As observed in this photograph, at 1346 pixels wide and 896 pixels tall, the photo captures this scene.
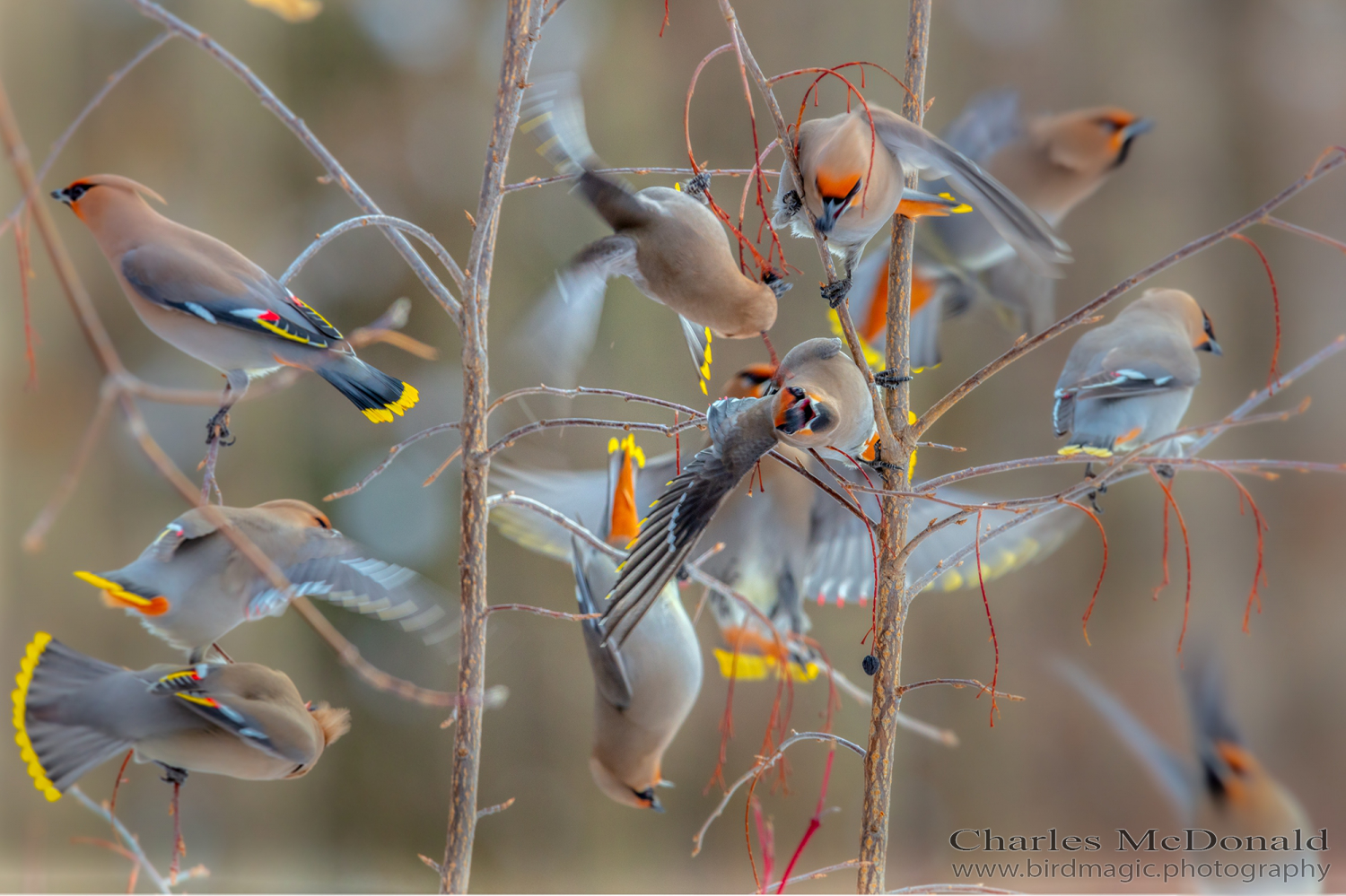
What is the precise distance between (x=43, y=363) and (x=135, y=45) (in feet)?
1.99

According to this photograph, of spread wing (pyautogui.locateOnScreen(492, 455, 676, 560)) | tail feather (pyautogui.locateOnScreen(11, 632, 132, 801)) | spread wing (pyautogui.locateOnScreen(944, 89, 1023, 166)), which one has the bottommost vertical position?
tail feather (pyautogui.locateOnScreen(11, 632, 132, 801))

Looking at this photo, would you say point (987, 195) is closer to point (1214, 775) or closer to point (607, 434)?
point (1214, 775)

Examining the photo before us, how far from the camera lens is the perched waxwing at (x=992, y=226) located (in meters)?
0.78

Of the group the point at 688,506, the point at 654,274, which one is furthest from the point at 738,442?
the point at 654,274

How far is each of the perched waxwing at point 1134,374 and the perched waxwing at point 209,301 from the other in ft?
1.62

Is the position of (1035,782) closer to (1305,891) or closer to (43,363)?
(1305,891)

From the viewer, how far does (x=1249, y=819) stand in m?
0.70

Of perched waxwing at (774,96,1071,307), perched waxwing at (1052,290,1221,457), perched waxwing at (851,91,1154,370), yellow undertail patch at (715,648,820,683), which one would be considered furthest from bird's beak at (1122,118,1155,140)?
yellow undertail patch at (715,648,820,683)

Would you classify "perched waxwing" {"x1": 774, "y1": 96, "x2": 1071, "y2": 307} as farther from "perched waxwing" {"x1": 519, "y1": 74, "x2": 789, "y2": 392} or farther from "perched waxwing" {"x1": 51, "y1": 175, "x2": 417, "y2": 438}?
"perched waxwing" {"x1": 51, "y1": 175, "x2": 417, "y2": 438}

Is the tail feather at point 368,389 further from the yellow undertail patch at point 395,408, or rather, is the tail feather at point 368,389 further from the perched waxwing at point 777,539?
the perched waxwing at point 777,539

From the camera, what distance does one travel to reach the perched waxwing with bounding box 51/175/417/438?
1.87ft

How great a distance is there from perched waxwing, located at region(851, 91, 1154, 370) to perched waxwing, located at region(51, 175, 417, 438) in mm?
392

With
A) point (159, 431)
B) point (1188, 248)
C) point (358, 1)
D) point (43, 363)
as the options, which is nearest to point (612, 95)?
point (358, 1)

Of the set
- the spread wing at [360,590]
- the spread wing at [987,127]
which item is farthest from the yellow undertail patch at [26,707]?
the spread wing at [987,127]
